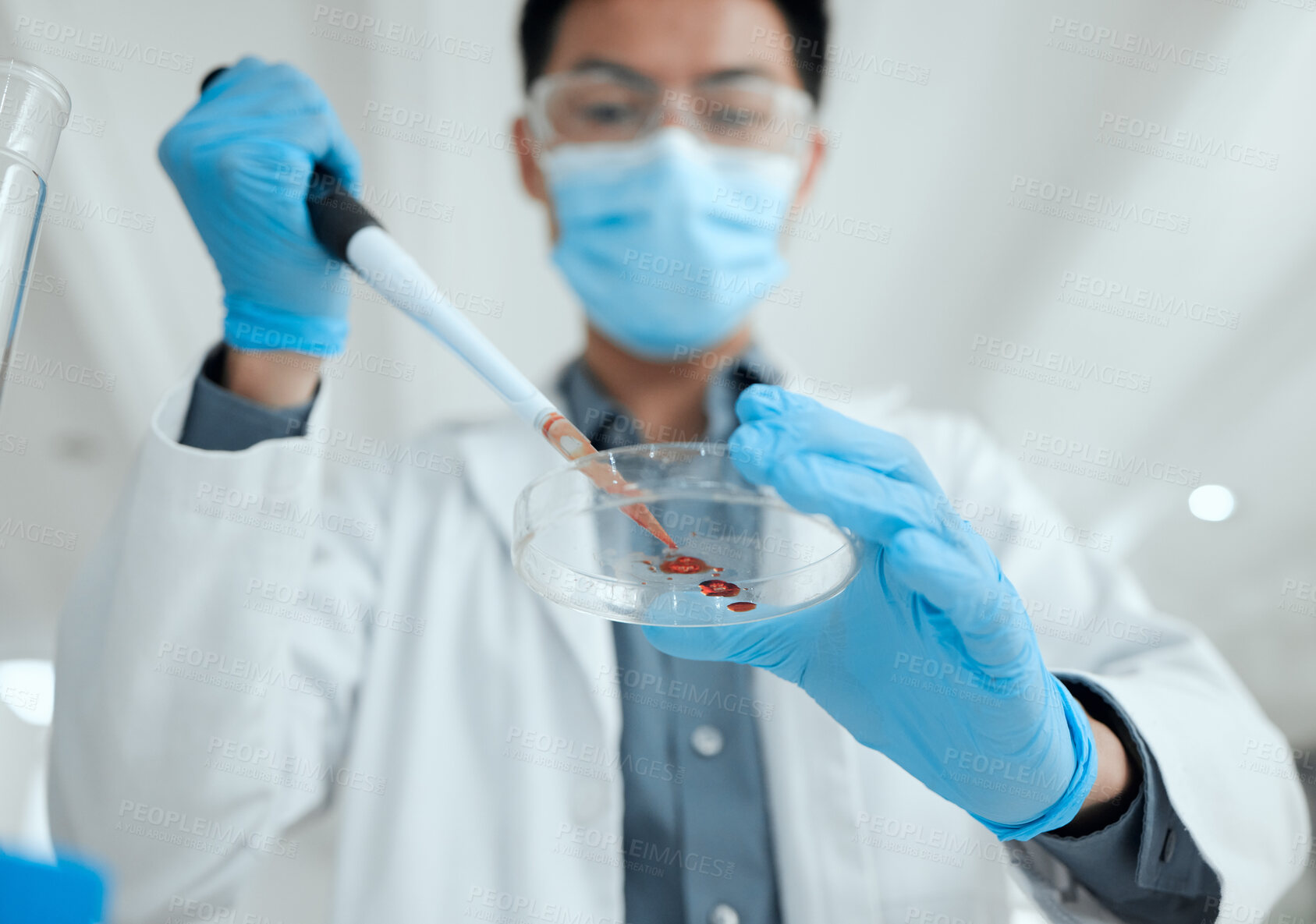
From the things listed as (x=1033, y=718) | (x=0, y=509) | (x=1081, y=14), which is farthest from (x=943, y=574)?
(x=0, y=509)

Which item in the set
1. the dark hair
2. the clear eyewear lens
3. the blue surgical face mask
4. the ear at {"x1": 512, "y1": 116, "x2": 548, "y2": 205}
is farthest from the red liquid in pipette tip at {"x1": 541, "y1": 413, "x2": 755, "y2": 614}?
the dark hair

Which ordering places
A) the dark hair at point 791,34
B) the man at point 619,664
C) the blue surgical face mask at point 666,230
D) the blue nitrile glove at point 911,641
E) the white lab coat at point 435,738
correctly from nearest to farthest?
the blue nitrile glove at point 911,641 → the man at point 619,664 → the white lab coat at point 435,738 → the blue surgical face mask at point 666,230 → the dark hair at point 791,34

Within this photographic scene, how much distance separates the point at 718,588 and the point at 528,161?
4.11ft

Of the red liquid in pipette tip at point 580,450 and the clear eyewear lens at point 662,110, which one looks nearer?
the red liquid in pipette tip at point 580,450

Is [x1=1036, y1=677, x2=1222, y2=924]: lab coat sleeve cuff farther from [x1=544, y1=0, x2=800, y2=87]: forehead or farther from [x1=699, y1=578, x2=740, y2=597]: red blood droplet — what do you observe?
[x1=544, y1=0, x2=800, y2=87]: forehead

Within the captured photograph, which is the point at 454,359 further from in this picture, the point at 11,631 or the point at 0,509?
the point at 11,631

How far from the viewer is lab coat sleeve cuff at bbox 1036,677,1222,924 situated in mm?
906

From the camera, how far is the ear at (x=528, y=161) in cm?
169

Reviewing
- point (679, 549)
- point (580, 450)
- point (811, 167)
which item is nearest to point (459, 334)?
point (580, 450)

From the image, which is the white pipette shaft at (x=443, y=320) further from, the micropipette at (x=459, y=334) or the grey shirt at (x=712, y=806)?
the grey shirt at (x=712, y=806)

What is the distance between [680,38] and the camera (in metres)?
1.46

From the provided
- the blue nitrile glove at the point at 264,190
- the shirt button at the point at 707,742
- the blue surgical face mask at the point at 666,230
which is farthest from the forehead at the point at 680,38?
the shirt button at the point at 707,742

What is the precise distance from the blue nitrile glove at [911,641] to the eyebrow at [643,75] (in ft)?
2.95

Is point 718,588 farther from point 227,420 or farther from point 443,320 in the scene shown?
point 227,420
